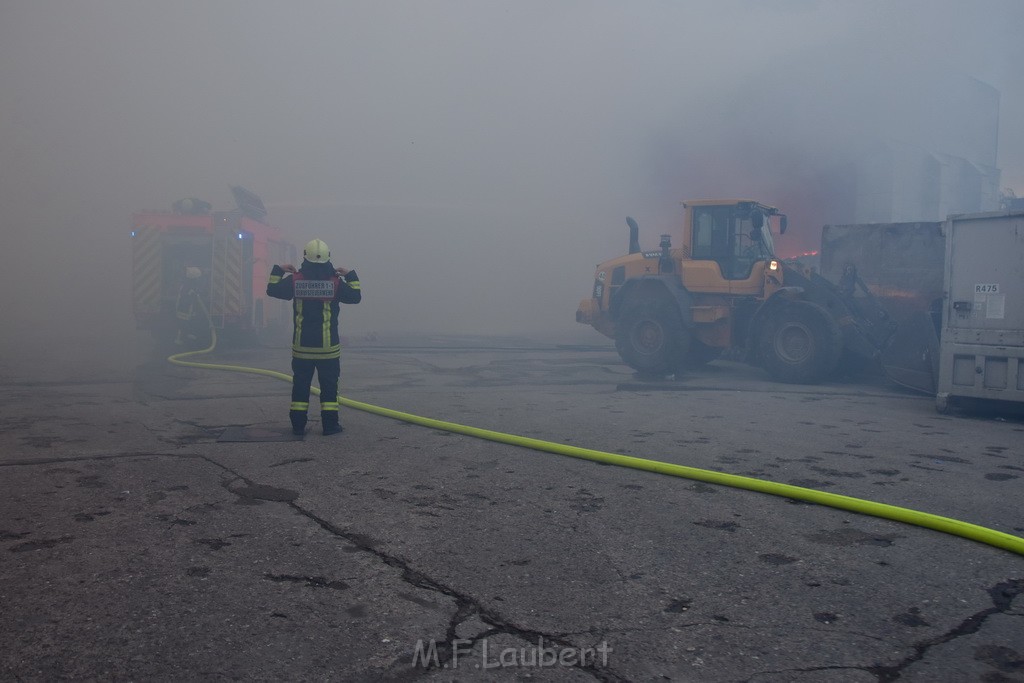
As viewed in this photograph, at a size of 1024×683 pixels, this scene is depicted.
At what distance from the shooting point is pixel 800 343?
10.5m

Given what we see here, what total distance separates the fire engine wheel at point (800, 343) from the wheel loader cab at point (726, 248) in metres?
0.72

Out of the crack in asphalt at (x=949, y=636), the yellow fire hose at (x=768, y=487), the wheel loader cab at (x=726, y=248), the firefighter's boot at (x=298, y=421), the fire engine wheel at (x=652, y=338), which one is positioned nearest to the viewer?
the crack in asphalt at (x=949, y=636)

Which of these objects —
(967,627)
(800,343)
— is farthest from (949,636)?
(800,343)

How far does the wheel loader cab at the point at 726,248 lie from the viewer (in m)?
11.2

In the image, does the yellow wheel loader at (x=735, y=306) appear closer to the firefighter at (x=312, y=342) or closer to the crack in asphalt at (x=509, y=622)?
the firefighter at (x=312, y=342)

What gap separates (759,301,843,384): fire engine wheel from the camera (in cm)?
1009

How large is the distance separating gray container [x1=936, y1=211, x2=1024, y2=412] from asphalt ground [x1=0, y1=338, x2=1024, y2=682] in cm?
142

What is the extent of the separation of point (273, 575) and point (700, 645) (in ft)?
5.26

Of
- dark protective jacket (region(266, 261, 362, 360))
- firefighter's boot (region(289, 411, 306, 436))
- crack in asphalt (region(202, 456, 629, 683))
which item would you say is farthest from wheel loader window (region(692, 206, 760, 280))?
crack in asphalt (region(202, 456, 629, 683))

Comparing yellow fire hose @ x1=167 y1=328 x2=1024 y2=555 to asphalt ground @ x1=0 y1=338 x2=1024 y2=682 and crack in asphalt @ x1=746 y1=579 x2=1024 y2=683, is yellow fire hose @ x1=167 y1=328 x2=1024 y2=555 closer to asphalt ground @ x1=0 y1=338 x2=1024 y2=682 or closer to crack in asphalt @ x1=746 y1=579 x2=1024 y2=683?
asphalt ground @ x1=0 y1=338 x2=1024 y2=682

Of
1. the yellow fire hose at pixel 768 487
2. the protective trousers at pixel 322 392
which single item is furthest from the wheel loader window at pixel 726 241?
the protective trousers at pixel 322 392

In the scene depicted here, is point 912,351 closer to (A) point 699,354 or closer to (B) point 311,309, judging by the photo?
(A) point 699,354

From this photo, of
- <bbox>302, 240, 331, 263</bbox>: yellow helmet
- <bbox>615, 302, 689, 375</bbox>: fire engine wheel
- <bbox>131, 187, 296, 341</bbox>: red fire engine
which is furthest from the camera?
<bbox>131, 187, 296, 341</bbox>: red fire engine

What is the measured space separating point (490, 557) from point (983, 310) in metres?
6.63
